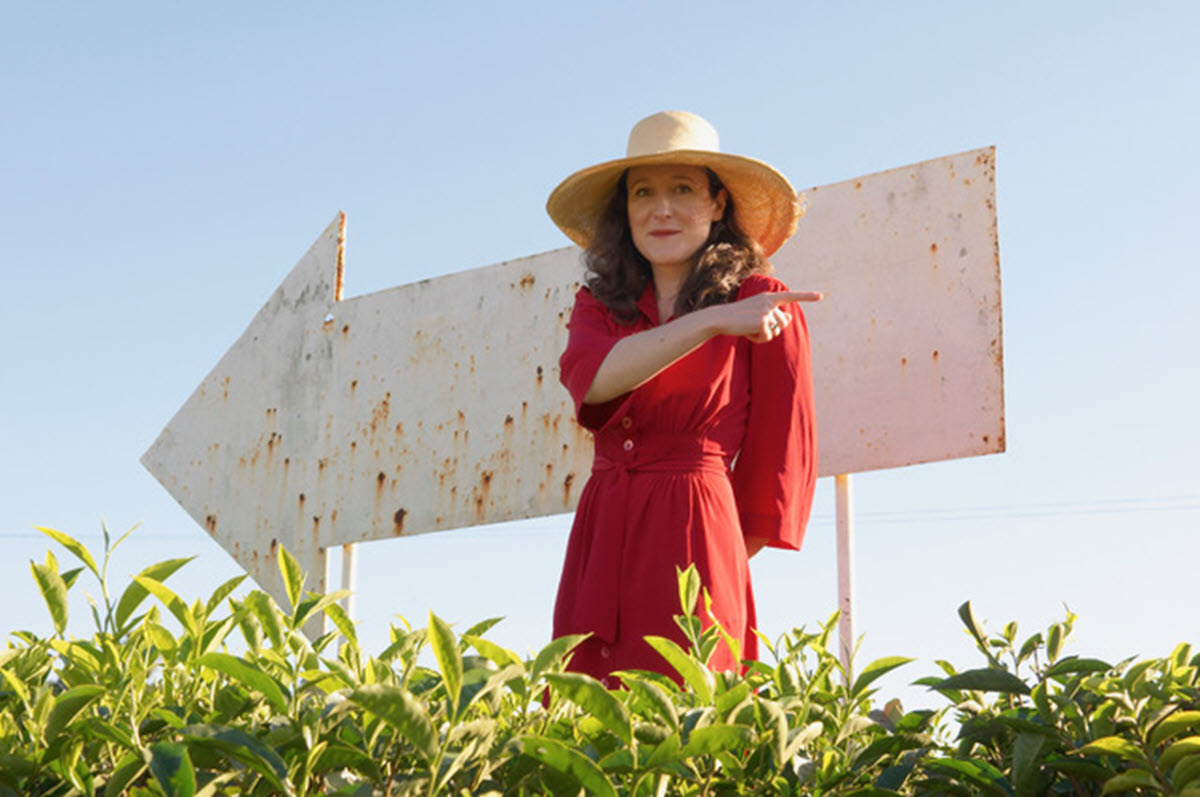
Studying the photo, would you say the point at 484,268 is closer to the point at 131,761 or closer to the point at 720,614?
the point at 720,614

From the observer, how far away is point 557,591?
2.37 metres

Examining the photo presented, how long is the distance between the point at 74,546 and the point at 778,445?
62.1 inches

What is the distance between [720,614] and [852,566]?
140 cm

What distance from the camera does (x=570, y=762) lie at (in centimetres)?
74

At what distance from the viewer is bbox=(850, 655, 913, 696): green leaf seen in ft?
3.15

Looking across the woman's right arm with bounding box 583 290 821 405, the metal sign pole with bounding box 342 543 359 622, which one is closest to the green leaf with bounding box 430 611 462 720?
the woman's right arm with bounding box 583 290 821 405

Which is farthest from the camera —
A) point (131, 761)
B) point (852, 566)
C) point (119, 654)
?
point (852, 566)

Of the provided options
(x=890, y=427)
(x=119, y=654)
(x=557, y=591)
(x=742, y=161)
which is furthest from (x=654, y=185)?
(x=119, y=654)

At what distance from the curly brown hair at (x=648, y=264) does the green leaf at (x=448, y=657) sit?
171 centimetres

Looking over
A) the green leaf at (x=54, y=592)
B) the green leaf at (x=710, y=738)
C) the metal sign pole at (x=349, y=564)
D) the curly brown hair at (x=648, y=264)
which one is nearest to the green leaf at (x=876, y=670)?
the green leaf at (x=710, y=738)

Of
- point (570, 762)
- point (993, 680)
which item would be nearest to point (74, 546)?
point (570, 762)

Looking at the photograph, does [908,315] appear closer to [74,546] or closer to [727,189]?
[727,189]

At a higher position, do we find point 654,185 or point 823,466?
point 654,185

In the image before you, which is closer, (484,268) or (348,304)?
(484,268)
